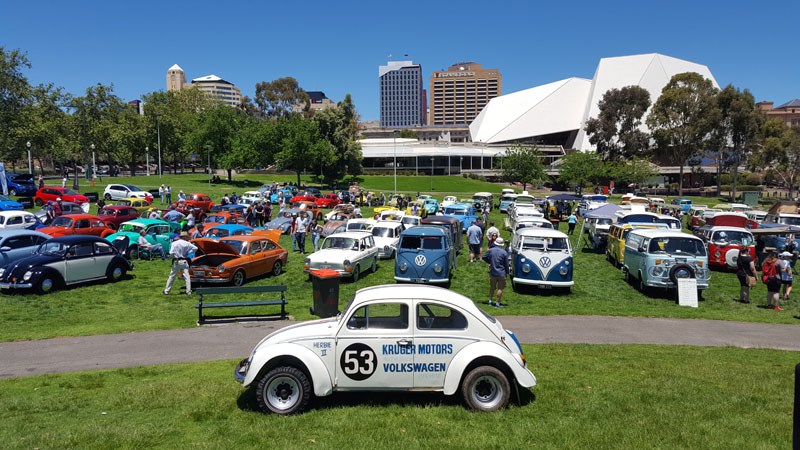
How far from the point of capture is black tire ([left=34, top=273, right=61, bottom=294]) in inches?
624

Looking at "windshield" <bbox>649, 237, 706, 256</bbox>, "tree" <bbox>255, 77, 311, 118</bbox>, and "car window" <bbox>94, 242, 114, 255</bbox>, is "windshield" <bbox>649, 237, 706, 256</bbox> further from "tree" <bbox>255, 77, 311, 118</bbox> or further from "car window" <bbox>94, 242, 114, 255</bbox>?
"tree" <bbox>255, 77, 311, 118</bbox>

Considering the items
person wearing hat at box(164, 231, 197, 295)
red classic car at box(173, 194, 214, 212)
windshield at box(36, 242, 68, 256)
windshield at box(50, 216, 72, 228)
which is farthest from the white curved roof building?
windshield at box(36, 242, 68, 256)

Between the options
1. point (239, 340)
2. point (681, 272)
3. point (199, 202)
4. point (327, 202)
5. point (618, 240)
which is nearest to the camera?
point (239, 340)

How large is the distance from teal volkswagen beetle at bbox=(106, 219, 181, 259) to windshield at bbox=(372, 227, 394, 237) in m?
8.30

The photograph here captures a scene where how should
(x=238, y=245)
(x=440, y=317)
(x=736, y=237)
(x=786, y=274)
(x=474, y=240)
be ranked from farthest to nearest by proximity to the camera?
1. (x=474, y=240)
2. (x=736, y=237)
3. (x=238, y=245)
4. (x=786, y=274)
5. (x=440, y=317)

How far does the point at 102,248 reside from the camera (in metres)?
17.9

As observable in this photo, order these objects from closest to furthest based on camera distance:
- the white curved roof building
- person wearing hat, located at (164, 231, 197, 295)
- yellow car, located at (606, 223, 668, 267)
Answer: person wearing hat, located at (164, 231, 197, 295)
yellow car, located at (606, 223, 668, 267)
the white curved roof building

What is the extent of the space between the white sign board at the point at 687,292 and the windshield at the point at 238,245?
513 inches

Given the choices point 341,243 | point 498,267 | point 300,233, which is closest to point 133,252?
point 300,233

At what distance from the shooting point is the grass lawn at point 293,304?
1331 cm

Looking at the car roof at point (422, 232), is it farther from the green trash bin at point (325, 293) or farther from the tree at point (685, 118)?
the tree at point (685, 118)

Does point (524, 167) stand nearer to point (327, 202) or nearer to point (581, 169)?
point (581, 169)

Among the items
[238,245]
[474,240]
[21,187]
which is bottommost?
[474,240]

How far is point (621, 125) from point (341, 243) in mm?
78066
